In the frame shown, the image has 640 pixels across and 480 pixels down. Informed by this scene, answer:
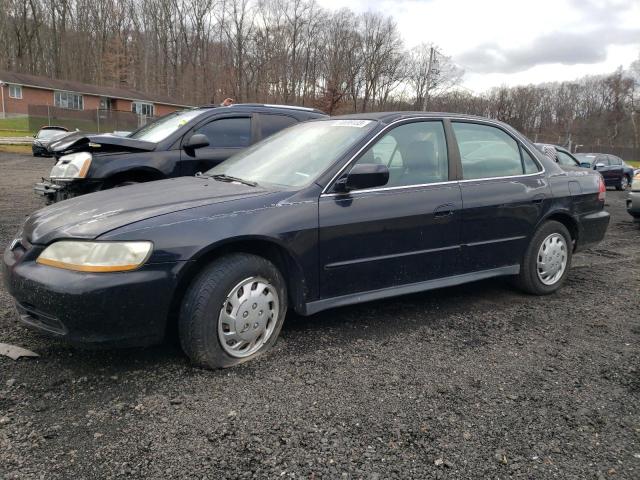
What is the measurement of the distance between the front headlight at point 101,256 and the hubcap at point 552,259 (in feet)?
11.4

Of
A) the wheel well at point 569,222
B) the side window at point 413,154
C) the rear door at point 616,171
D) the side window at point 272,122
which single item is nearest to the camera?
the side window at point 413,154

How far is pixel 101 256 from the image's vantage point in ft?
8.73

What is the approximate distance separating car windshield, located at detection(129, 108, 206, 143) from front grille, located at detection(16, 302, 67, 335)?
11.2 feet

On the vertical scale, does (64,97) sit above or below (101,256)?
above

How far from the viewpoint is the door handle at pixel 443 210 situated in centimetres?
377

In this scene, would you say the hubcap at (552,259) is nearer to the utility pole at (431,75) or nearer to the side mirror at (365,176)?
the side mirror at (365,176)

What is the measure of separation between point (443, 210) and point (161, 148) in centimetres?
350

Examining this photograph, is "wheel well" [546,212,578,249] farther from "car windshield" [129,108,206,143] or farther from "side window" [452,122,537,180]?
"car windshield" [129,108,206,143]

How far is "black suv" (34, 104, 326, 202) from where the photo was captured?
546cm

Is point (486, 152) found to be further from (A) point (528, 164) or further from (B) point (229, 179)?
(B) point (229, 179)

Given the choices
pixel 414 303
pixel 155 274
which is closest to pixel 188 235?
pixel 155 274

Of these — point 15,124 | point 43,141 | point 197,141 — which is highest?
point 15,124

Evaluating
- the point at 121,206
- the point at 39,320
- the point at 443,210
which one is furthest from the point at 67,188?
the point at 443,210

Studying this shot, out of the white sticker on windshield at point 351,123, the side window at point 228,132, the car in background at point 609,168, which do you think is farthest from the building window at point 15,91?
the white sticker on windshield at point 351,123
